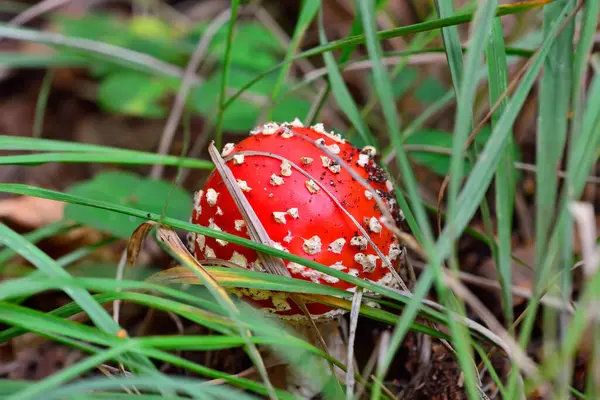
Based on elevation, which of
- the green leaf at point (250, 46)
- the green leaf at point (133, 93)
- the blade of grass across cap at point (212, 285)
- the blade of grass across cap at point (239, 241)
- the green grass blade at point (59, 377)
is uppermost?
the green leaf at point (250, 46)

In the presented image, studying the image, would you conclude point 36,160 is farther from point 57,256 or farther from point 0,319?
point 57,256

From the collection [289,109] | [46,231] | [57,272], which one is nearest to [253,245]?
[57,272]

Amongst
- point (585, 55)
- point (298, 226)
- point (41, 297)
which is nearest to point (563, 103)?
point (585, 55)

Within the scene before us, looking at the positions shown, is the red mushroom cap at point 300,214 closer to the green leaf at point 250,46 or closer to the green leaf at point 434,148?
the green leaf at point 434,148

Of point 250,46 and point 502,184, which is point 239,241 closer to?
point 502,184

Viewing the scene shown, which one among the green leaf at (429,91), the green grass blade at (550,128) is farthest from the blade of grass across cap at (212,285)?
the green leaf at (429,91)
